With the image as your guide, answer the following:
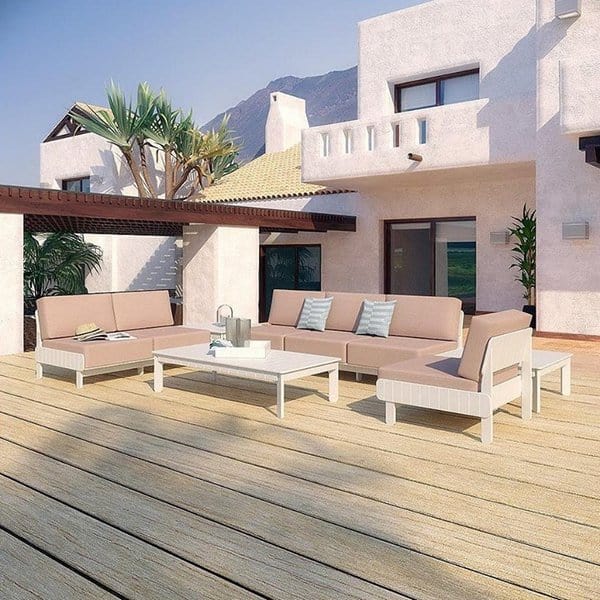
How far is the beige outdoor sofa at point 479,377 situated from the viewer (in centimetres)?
474

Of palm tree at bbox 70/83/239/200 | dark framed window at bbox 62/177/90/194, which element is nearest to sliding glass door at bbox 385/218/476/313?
palm tree at bbox 70/83/239/200

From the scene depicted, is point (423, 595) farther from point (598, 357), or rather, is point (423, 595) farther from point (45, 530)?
point (598, 357)

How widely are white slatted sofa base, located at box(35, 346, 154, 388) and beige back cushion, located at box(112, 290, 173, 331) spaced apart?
3.17ft

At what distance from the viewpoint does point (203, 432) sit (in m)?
4.99

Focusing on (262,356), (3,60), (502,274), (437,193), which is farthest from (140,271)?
(3,60)

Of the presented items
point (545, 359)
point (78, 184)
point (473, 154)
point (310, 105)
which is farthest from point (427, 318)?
point (310, 105)

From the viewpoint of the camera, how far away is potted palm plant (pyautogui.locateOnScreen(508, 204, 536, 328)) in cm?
1173

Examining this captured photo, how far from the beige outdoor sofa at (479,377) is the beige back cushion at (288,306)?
3106 millimetres

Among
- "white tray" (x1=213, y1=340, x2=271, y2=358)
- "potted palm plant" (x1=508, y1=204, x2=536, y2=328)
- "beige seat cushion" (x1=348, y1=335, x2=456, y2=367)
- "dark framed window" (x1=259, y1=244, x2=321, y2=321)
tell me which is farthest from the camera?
"dark framed window" (x1=259, y1=244, x2=321, y2=321)

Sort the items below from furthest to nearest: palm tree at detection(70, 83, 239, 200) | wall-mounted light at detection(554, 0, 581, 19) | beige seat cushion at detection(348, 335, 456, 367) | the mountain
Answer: the mountain
palm tree at detection(70, 83, 239, 200)
wall-mounted light at detection(554, 0, 581, 19)
beige seat cushion at detection(348, 335, 456, 367)

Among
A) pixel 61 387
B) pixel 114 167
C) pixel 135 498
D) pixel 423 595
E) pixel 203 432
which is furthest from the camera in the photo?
pixel 114 167

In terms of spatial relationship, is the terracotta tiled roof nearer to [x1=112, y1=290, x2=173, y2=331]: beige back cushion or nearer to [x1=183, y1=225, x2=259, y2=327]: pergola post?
[x1=183, y1=225, x2=259, y2=327]: pergola post

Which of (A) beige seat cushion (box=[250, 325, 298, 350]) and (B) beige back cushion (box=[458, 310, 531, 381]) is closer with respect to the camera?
(B) beige back cushion (box=[458, 310, 531, 381])

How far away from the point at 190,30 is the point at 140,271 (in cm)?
3768
